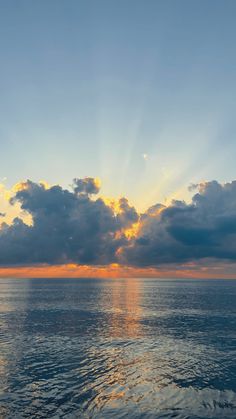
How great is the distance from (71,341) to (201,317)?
49.6 metres

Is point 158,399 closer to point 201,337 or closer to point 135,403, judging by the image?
point 135,403

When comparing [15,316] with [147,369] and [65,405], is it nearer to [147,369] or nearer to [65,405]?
[147,369]

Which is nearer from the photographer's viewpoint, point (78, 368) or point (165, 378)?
point (165, 378)

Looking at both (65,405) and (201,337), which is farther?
(201,337)

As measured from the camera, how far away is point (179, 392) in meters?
36.0

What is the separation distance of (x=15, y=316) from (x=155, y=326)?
138ft

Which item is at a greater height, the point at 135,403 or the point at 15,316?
the point at 15,316

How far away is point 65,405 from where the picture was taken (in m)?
32.4

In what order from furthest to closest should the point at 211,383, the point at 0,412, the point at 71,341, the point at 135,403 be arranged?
1. the point at 71,341
2. the point at 211,383
3. the point at 135,403
4. the point at 0,412

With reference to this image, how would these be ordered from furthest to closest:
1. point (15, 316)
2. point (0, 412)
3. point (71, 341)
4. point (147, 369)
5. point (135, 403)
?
point (15, 316), point (71, 341), point (147, 369), point (135, 403), point (0, 412)

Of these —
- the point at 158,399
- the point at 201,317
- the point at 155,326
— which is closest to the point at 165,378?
the point at 158,399

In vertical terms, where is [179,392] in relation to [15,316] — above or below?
below

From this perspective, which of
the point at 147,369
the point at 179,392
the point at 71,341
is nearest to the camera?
the point at 179,392

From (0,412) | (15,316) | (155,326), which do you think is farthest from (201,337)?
(15,316)
